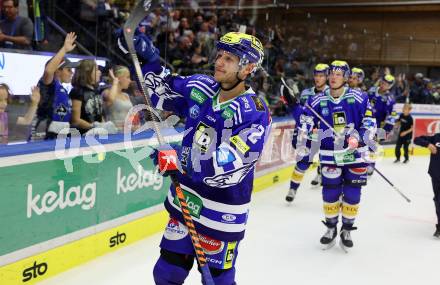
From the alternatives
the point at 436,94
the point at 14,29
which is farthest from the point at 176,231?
the point at 436,94

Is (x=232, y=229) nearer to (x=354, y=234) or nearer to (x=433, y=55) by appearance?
(x=354, y=234)

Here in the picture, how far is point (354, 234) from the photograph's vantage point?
468cm

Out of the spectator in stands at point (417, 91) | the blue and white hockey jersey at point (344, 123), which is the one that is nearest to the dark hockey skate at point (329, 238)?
the blue and white hockey jersey at point (344, 123)

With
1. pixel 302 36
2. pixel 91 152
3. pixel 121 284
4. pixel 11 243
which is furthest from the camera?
pixel 302 36

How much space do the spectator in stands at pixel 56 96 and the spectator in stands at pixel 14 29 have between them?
1.13 feet

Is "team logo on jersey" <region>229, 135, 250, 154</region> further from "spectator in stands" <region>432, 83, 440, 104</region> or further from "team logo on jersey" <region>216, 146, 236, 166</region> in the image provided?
"spectator in stands" <region>432, 83, 440, 104</region>

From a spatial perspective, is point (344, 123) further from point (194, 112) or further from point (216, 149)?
point (216, 149)

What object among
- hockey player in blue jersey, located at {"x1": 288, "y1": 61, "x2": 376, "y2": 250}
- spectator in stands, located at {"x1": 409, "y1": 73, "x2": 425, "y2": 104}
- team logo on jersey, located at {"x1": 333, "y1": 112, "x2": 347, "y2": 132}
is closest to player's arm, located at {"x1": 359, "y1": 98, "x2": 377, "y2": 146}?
hockey player in blue jersey, located at {"x1": 288, "y1": 61, "x2": 376, "y2": 250}

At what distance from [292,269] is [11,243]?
2010mm

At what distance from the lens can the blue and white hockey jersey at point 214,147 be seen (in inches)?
77.2

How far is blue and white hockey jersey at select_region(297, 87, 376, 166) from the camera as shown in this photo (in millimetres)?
3961

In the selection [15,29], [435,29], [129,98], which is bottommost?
[129,98]

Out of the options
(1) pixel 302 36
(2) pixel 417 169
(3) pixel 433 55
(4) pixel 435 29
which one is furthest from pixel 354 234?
(4) pixel 435 29

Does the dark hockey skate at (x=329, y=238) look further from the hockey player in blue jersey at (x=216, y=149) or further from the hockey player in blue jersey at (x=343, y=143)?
the hockey player in blue jersey at (x=216, y=149)
